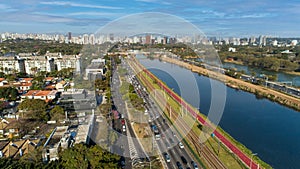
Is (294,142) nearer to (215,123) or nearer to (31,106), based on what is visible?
(215,123)

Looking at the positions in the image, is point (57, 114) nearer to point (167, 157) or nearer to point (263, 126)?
point (167, 157)

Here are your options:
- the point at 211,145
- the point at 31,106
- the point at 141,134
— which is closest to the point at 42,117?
the point at 31,106

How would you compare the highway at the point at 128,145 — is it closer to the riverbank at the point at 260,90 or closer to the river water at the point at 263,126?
the river water at the point at 263,126

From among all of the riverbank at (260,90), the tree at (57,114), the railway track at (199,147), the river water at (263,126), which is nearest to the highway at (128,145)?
the railway track at (199,147)

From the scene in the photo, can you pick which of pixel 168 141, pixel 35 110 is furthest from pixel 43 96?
pixel 168 141

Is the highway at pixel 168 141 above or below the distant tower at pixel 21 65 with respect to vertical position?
below

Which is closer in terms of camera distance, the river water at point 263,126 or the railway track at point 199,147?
the railway track at point 199,147
